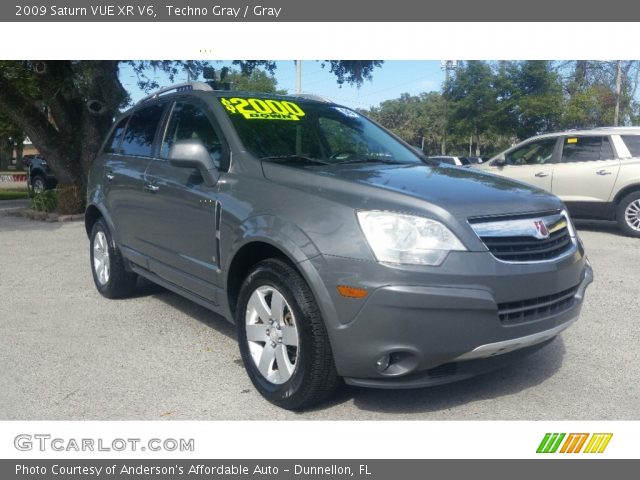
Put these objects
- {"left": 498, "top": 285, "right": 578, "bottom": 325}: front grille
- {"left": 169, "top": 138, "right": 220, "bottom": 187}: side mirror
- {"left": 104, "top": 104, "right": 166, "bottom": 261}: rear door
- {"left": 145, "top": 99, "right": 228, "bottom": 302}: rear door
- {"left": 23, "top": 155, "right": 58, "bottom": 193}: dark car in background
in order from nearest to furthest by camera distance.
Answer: {"left": 498, "top": 285, "right": 578, "bottom": 325}: front grille → {"left": 169, "top": 138, "right": 220, "bottom": 187}: side mirror → {"left": 145, "top": 99, "right": 228, "bottom": 302}: rear door → {"left": 104, "top": 104, "right": 166, "bottom": 261}: rear door → {"left": 23, "top": 155, "right": 58, "bottom": 193}: dark car in background

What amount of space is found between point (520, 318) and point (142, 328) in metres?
3.18

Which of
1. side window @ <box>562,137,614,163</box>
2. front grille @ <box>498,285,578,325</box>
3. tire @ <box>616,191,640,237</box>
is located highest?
side window @ <box>562,137,614,163</box>

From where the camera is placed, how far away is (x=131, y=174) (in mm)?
5195

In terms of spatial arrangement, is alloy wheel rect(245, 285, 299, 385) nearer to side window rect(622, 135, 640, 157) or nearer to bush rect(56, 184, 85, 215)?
side window rect(622, 135, 640, 157)

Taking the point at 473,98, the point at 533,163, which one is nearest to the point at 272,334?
the point at 533,163

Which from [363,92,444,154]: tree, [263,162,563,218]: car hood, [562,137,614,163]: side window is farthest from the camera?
[363,92,444,154]: tree

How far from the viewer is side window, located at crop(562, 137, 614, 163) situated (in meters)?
10.2

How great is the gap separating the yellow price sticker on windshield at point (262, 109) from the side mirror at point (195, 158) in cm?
49

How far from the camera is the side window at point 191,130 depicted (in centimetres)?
421

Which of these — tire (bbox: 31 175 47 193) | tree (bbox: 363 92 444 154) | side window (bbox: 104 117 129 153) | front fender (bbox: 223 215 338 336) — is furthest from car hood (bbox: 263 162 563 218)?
tree (bbox: 363 92 444 154)

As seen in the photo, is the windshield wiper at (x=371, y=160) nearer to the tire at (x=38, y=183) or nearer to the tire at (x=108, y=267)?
the tire at (x=108, y=267)

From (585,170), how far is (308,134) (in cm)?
747

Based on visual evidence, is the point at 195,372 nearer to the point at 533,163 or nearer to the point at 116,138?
the point at 116,138

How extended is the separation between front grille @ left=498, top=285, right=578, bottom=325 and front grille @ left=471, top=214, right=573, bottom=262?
0.73 ft
